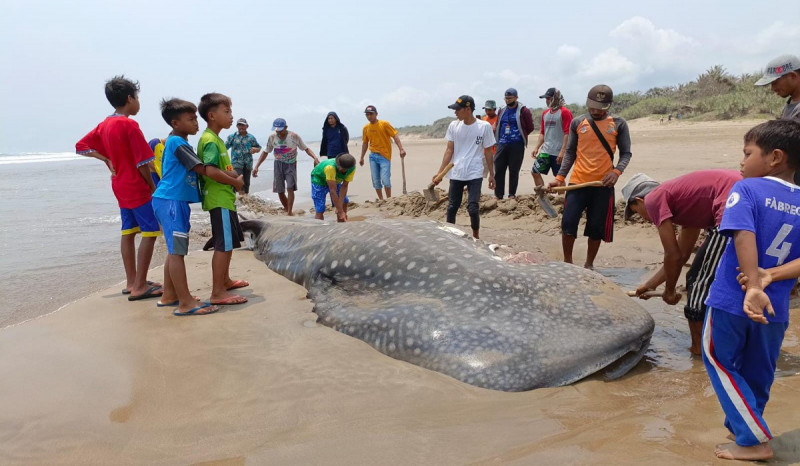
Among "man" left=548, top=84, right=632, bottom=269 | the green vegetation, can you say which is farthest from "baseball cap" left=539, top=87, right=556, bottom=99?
the green vegetation

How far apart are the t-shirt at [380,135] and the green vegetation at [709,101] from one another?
1704 cm

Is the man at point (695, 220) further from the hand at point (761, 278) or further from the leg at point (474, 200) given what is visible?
the leg at point (474, 200)

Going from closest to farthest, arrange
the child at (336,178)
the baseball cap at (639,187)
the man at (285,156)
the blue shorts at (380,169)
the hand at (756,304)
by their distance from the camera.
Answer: the hand at (756,304), the baseball cap at (639,187), the child at (336,178), the man at (285,156), the blue shorts at (380,169)

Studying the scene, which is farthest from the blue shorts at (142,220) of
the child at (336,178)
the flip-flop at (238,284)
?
the child at (336,178)

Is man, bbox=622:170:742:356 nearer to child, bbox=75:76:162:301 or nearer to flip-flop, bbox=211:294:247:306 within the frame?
flip-flop, bbox=211:294:247:306

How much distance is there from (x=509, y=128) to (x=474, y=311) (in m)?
6.43

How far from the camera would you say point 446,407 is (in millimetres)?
2836

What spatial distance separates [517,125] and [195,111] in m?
6.03

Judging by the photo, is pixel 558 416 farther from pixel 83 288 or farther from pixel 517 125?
pixel 517 125

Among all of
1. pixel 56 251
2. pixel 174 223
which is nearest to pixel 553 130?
pixel 174 223

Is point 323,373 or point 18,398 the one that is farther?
point 323,373

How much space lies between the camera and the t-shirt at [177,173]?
14.3 feet

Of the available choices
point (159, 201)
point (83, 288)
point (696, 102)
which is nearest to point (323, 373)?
point (159, 201)

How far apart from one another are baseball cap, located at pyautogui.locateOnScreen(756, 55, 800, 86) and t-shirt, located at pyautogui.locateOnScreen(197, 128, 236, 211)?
14.3 ft
